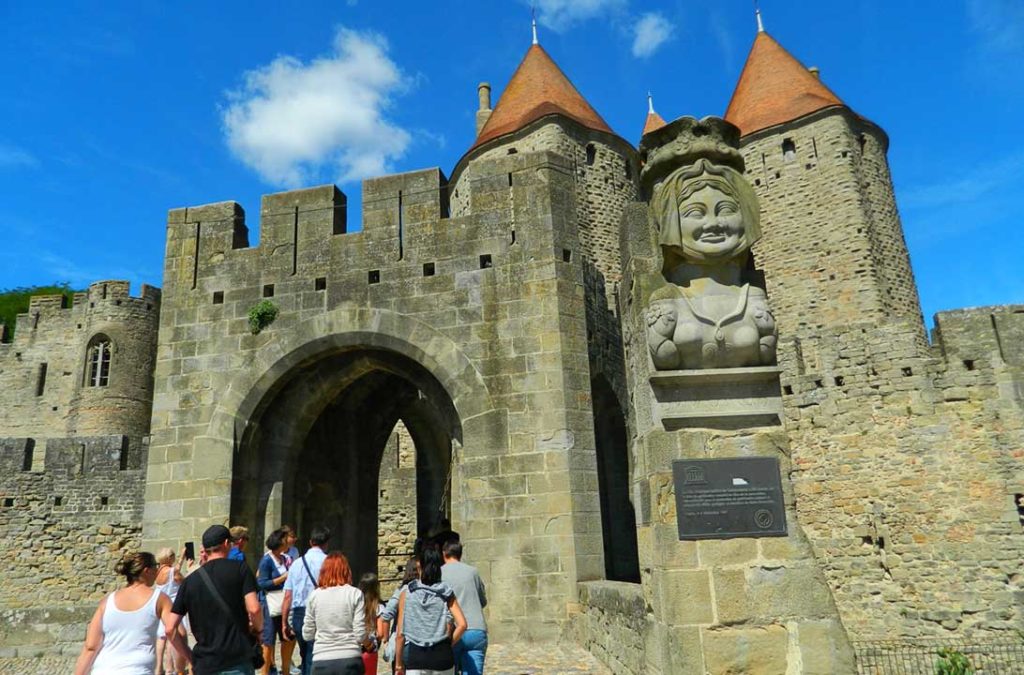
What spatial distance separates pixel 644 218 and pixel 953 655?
7.11 meters

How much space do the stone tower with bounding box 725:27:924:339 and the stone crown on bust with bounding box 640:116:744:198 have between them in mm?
19423

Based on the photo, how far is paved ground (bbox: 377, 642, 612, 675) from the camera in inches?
247

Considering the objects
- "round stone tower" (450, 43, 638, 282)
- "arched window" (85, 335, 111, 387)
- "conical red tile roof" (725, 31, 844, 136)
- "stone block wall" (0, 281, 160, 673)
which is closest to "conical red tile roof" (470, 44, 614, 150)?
"round stone tower" (450, 43, 638, 282)

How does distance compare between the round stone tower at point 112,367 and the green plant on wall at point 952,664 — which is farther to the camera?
the round stone tower at point 112,367

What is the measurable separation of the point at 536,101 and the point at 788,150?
8522mm

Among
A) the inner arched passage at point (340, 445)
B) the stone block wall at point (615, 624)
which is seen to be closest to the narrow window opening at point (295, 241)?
the inner arched passage at point (340, 445)

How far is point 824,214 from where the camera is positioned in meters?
24.5

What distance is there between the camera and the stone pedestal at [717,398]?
13.9 feet

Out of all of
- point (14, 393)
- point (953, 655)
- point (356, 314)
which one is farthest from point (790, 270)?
point (14, 393)

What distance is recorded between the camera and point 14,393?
29500mm

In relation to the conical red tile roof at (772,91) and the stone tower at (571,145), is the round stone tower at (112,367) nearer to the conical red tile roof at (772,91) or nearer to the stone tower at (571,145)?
the stone tower at (571,145)

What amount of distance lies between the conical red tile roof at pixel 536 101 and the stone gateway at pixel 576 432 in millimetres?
15304

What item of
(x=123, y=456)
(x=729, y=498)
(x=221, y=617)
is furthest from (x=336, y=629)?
(x=123, y=456)

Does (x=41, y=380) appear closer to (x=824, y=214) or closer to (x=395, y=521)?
(x=395, y=521)
